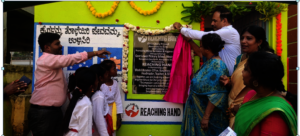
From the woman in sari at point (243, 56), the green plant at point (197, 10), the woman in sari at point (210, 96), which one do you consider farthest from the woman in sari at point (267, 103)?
the green plant at point (197, 10)

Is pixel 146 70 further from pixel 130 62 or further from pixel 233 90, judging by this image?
pixel 233 90

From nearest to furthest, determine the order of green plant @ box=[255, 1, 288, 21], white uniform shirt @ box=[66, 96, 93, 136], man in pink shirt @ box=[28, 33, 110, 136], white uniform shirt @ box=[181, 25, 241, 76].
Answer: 1. white uniform shirt @ box=[66, 96, 93, 136]
2. man in pink shirt @ box=[28, 33, 110, 136]
3. white uniform shirt @ box=[181, 25, 241, 76]
4. green plant @ box=[255, 1, 288, 21]

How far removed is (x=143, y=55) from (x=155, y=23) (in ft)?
2.05

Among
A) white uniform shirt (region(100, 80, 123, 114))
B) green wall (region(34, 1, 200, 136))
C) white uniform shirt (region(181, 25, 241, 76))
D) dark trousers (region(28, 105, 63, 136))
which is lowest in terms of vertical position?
dark trousers (region(28, 105, 63, 136))

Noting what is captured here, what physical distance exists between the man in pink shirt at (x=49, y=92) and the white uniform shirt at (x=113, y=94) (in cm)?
58

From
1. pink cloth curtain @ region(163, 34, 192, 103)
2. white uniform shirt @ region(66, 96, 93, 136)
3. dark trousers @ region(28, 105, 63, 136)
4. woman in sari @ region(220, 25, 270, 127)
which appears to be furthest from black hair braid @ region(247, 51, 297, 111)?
dark trousers @ region(28, 105, 63, 136)

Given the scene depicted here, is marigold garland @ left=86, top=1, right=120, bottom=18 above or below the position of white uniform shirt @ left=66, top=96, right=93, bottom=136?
above

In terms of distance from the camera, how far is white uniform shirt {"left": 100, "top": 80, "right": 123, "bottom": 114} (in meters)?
3.55

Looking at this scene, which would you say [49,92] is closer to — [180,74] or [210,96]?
[180,74]

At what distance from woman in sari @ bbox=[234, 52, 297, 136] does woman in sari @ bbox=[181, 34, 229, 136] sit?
1.20 meters

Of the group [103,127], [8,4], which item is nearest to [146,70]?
[103,127]

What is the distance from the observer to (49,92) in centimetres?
329

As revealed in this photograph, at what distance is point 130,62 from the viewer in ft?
13.3

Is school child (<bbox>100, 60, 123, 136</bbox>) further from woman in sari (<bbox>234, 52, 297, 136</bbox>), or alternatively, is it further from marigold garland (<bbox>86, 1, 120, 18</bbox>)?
woman in sari (<bbox>234, 52, 297, 136</bbox>)
